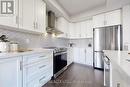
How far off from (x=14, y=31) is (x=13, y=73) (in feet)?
3.66

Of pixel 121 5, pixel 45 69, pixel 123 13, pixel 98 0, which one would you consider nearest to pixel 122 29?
pixel 123 13

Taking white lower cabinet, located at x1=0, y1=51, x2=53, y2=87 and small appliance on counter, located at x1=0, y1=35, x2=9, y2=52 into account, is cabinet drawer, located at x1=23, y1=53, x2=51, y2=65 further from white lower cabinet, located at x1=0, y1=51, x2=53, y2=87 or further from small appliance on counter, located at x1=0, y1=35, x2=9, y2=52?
small appliance on counter, located at x1=0, y1=35, x2=9, y2=52

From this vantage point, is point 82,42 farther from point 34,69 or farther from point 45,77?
point 34,69

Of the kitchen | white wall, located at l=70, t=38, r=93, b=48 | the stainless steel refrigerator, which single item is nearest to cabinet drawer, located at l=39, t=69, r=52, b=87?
the kitchen

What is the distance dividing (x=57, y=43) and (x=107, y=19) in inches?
95.3

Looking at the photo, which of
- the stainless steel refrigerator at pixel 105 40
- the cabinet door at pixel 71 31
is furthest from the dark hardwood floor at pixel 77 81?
the cabinet door at pixel 71 31

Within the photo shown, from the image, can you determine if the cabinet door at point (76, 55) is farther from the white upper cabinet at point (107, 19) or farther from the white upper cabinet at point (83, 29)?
the white upper cabinet at point (107, 19)

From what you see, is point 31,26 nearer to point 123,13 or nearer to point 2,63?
point 2,63

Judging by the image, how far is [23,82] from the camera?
1661mm

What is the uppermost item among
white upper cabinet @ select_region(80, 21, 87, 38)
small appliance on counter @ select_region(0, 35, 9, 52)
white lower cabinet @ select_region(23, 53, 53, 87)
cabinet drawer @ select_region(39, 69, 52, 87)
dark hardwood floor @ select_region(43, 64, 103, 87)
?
white upper cabinet @ select_region(80, 21, 87, 38)

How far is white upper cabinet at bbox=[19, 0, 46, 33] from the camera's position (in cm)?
198

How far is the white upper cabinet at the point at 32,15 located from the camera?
198 centimetres

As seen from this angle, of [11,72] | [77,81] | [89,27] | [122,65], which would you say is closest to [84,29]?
[89,27]

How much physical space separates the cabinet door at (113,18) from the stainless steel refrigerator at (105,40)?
0.54 feet
